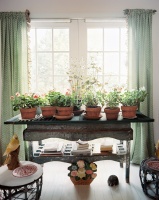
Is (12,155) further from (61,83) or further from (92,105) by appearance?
(61,83)

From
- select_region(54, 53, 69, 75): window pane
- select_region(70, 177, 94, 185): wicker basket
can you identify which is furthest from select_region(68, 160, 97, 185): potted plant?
select_region(54, 53, 69, 75): window pane

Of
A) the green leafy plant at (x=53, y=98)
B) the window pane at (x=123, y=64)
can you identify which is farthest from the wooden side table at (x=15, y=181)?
the window pane at (x=123, y=64)

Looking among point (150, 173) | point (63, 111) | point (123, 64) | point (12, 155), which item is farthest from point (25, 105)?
point (123, 64)

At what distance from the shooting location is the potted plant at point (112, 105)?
2.58 m

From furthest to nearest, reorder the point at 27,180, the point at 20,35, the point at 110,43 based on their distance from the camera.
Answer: the point at 110,43
the point at 20,35
the point at 27,180

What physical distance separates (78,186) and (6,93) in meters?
1.67

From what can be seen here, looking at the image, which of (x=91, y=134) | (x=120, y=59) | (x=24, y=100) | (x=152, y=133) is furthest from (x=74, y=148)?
(x=120, y=59)

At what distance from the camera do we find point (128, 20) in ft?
10.8

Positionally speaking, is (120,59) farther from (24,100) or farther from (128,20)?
(24,100)

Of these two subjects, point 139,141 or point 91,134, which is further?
point 139,141

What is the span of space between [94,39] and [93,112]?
1.43 meters

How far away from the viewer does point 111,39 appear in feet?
11.5

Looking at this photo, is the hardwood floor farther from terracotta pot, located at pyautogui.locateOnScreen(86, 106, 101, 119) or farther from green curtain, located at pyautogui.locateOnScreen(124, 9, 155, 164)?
terracotta pot, located at pyautogui.locateOnScreen(86, 106, 101, 119)

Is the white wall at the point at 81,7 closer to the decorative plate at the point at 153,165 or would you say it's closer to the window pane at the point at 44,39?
the window pane at the point at 44,39
